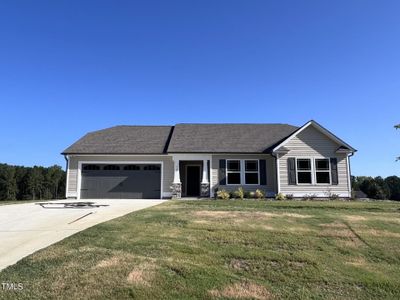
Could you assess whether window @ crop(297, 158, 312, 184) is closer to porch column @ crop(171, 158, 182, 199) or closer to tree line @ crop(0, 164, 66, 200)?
porch column @ crop(171, 158, 182, 199)

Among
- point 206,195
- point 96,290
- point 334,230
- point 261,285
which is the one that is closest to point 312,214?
point 334,230

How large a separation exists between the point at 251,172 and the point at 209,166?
2.71m

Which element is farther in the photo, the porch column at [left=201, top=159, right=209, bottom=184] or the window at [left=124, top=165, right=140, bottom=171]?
the window at [left=124, top=165, right=140, bottom=171]

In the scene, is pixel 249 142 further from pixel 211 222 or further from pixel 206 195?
Answer: pixel 211 222

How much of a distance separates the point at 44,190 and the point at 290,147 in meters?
25.4

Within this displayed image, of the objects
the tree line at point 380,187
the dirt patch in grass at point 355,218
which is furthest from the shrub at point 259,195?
the tree line at point 380,187

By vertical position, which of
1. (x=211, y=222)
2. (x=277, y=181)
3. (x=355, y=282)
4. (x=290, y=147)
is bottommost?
(x=355, y=282)

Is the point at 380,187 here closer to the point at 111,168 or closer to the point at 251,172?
the point at 251,172

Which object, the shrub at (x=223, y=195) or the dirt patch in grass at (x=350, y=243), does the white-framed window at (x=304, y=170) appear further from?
the dirt patch in grass at (x=350, y=243)

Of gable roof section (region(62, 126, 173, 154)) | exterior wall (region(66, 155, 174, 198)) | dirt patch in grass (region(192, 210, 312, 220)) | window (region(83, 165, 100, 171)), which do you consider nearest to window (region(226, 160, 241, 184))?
exterior wall (region(66, 155, 174, 198))

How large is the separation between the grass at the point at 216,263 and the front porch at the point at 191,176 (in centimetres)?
1054

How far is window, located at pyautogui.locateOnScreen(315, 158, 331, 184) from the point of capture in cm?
1936

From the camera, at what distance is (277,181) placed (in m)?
19.3

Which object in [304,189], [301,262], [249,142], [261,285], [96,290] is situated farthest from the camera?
[249,142]
